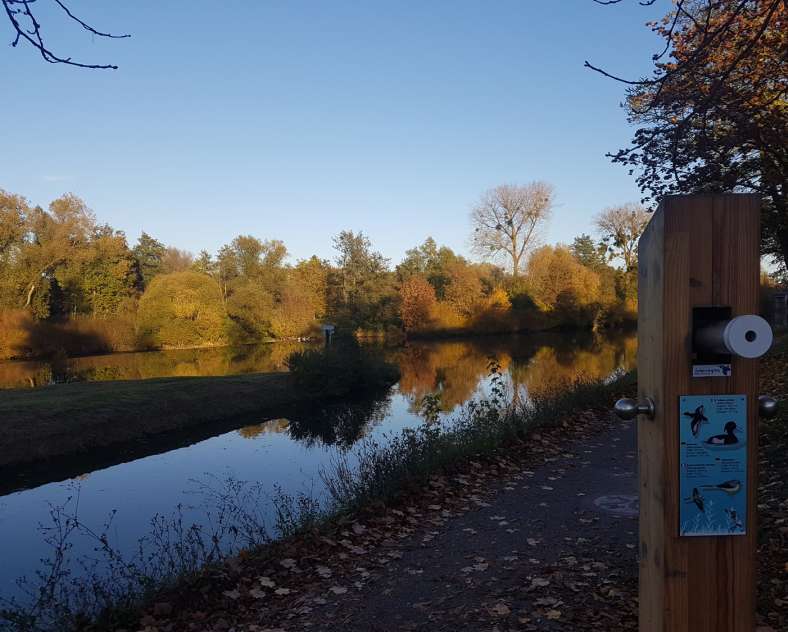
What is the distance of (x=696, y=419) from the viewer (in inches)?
71.9

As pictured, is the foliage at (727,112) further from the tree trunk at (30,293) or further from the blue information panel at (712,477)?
the tree trunk at (30,293)

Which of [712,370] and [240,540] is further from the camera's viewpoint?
[240,540]

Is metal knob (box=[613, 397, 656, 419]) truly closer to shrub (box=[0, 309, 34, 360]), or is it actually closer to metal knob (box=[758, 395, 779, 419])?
metal knob (box=[758, 395, 779, 419])

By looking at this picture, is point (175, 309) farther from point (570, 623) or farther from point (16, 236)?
point (570, 623)

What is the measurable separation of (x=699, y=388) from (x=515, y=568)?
2949mm

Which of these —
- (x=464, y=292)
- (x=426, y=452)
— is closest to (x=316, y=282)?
(x=464, y=292)

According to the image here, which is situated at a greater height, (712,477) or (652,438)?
(652,438)

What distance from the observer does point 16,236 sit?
39.7 m

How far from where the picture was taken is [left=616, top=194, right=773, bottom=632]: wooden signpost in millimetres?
1819

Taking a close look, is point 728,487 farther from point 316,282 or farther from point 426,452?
point 316,282


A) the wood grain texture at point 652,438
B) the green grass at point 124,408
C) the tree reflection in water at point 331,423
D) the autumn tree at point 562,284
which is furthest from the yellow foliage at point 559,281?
the wood grain texture at point 652,438

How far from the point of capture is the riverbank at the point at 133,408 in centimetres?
1402

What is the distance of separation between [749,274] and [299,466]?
1123 centimetres

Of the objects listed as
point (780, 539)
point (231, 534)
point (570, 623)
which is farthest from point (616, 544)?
point (231, 534)
